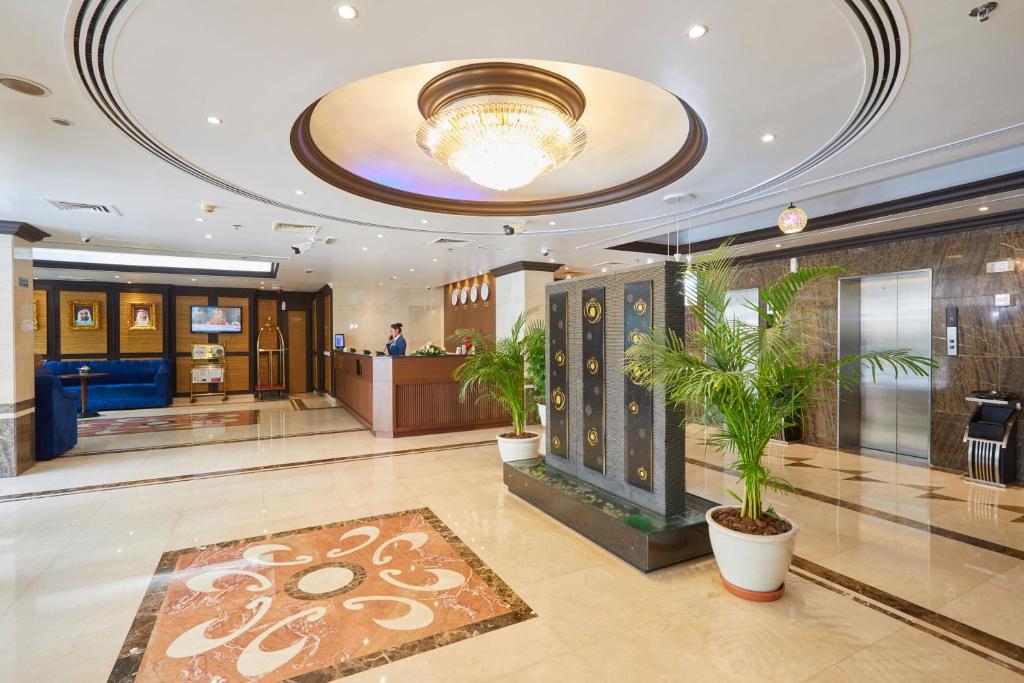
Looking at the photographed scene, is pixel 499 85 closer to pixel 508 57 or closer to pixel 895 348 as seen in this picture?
pixel 508 57

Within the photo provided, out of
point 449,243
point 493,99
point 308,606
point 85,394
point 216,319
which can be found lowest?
point 308,606

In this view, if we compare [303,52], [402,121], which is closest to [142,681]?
[303,52]

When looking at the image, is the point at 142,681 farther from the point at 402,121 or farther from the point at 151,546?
the point at 402,121

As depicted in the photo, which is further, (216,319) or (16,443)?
(216,319)

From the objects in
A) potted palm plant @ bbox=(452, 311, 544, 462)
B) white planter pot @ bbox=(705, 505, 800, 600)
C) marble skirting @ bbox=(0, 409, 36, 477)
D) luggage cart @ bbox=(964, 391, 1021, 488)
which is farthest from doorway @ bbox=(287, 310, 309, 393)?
luggage cart @ bbox=(964, 391, 1021, 488)

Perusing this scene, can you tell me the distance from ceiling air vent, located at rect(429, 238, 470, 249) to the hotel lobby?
149mm

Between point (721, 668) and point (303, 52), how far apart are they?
3.77 metres

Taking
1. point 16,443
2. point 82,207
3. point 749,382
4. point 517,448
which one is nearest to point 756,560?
point 749,382

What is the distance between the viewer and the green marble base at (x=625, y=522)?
331 centimetres

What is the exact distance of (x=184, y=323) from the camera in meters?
13.0

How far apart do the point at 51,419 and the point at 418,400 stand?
190 inches

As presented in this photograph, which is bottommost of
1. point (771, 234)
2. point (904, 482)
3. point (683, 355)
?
point (904, 482)

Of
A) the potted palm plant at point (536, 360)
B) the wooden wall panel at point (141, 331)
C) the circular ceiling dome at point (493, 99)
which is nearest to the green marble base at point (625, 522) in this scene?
the potted palm plant at point (536, 360)

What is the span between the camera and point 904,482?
543cm
